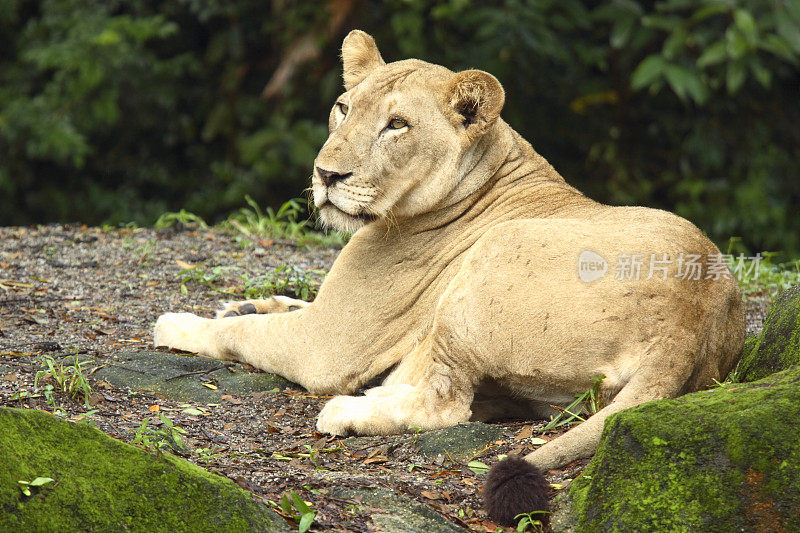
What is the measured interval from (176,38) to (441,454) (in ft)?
25.5

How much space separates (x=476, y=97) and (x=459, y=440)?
1606 mm

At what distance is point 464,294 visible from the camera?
3.93m

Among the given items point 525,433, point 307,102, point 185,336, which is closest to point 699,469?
point 525,433

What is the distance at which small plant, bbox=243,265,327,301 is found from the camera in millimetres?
5629

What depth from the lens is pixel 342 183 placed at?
4238mm

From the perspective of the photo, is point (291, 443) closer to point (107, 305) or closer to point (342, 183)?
point (342, 183)

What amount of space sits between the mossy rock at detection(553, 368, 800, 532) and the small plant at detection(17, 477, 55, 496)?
1.45m

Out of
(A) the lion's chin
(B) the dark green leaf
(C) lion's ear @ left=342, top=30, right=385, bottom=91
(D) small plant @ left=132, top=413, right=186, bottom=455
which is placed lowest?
(D) small plant @ left=132, top=413, right=186, bottom=455

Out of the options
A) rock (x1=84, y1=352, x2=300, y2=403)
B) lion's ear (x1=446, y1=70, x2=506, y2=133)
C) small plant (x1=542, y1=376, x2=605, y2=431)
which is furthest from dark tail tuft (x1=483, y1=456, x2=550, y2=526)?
lion's ear (x1=446, y1=70, x2=506, y2=133)

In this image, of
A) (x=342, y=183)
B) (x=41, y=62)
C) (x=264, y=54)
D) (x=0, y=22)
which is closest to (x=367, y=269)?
(x=342, y=183)

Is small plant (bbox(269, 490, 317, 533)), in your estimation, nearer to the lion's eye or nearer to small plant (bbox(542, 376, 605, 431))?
small plant (bbox(542, 376, 605, 431))

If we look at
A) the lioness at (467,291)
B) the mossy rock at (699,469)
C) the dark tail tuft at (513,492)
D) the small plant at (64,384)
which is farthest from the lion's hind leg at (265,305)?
the mossy rock at (699,469)

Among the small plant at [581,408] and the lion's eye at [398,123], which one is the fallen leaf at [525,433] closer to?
the small plant at [581,408]

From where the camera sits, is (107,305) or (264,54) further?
(264,54)
